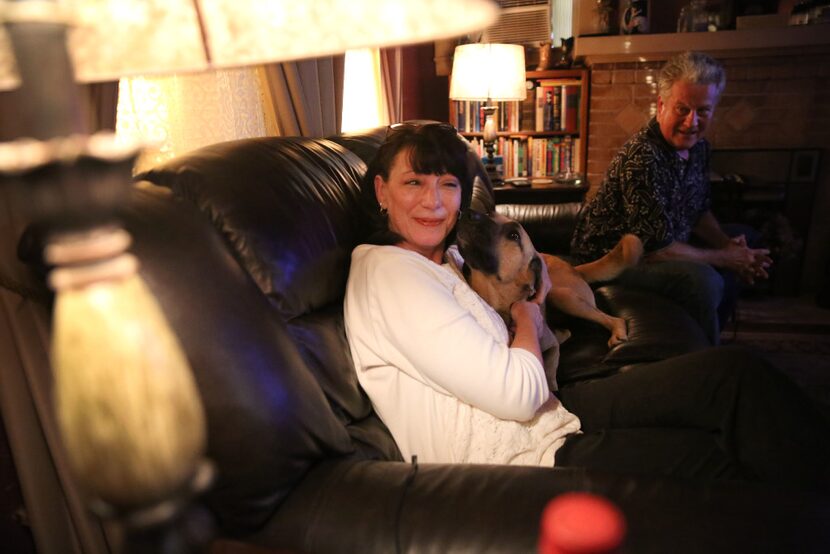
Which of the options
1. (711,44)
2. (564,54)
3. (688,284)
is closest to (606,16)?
(564,54)

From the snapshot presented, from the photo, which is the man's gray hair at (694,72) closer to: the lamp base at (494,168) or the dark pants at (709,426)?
the dark pants at (709,426)

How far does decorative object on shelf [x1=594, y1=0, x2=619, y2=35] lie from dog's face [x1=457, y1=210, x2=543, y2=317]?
2.88 meters

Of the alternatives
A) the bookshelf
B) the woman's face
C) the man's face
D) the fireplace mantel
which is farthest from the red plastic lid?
the fireplace mantel

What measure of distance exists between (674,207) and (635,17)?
2086 millimetres

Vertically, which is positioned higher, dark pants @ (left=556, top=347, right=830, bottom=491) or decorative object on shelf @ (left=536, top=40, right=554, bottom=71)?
decorative object on shelf @ (left=536, top=40, right=554, bottom=71)

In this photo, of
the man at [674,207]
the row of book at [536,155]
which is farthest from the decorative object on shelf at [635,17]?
the man at [674,207]

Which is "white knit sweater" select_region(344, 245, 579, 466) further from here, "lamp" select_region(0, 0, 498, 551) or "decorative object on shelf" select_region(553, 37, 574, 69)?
"decorative object on shelf" select_region(553, 37, 574, 69)

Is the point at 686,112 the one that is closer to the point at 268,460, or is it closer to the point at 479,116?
the point at 268,460

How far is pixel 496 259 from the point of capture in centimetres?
146

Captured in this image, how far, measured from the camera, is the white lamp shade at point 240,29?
398 mm

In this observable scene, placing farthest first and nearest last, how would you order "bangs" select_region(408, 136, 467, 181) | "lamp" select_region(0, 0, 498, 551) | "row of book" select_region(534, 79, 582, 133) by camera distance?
"row of book" select_region(534, 79, 582, 133), "bangs" select_region(408, 136, 467, 181), "lamp" select_region(0, 0, 498, 551)

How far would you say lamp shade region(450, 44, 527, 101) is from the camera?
325 cm

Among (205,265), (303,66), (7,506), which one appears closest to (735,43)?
(303,66)

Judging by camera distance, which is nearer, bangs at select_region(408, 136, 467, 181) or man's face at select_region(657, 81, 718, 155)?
bangs at select_region(408, 136, 467, 181)
